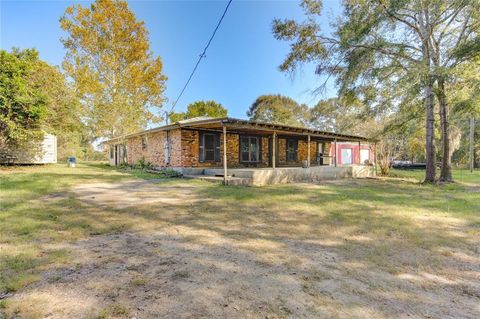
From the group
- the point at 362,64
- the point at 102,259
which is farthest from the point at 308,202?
the point at 362,64

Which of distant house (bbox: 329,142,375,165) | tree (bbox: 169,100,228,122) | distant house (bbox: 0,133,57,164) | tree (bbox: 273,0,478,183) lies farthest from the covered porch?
tree (bbox: 169,100,228,122)

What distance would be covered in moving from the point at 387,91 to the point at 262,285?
38.9 ft

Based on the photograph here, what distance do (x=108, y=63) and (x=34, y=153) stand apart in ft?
31.0

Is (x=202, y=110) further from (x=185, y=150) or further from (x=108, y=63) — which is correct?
(x=185, y=150)

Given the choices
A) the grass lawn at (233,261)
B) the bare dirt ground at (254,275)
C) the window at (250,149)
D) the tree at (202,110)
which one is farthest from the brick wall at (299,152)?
the tree at (202,110)

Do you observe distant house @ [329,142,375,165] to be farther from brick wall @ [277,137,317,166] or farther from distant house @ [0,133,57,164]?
distant house @ [0,133,57,164]

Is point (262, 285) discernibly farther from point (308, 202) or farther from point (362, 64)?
point (362, 64)

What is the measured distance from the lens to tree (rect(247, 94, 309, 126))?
35.7m

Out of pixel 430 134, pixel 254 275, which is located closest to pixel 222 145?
pixel 430 134

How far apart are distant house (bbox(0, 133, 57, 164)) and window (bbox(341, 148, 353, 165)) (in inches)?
978

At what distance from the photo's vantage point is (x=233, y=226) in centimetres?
474

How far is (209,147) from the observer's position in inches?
563

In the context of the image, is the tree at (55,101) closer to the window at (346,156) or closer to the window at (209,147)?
the window at (209,147)

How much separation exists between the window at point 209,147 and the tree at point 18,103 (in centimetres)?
821
